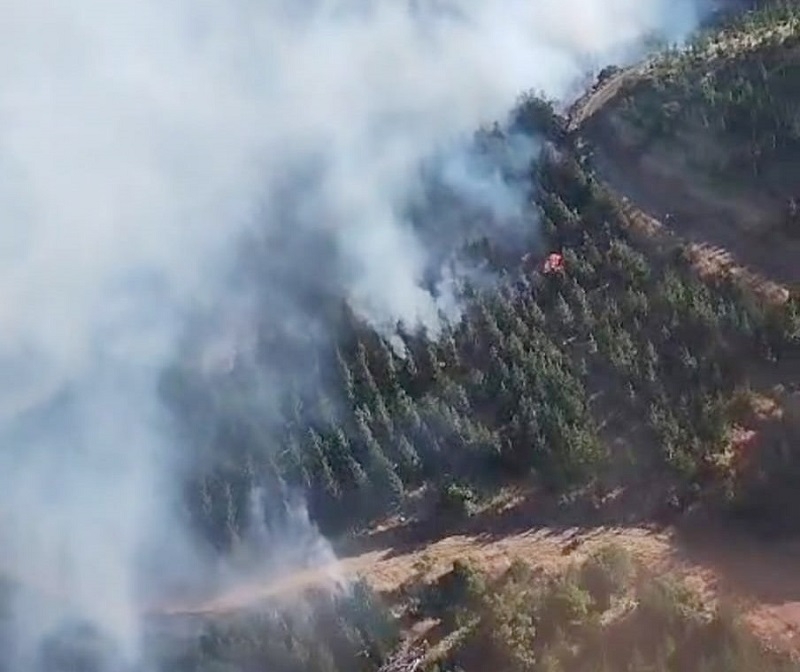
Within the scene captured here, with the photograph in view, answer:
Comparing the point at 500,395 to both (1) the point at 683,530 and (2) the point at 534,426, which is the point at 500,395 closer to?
(2) the point at 534,426

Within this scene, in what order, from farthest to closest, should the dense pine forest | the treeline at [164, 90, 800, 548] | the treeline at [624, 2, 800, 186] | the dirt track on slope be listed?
the treeline at [624, 2, 800, 186]
the treeline at [164, 90, 800, 548]
the dirt track on slope
the dense pine forest

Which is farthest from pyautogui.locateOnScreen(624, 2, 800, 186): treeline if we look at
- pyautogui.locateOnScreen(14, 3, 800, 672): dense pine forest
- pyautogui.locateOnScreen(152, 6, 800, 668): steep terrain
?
pyautogui.locateOnScreen(152, 6, 800, 668): steep terrain

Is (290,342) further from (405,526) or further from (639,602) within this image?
(639,602)

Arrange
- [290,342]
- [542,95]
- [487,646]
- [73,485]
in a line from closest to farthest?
[487,646]
[73,485]
[290,342]
[542,95]

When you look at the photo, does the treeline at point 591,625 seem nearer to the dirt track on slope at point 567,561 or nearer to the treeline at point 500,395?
the dirt track on slope at point 567,561

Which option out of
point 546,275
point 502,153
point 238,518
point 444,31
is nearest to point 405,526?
point 238,518

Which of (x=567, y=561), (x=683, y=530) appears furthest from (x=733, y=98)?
(x=567, y=561)

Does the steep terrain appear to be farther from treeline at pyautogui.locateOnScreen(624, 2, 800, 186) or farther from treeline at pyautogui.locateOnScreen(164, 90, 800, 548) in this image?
treeline at pyautogui.locateOnScreen(164, 90, 800, 548)

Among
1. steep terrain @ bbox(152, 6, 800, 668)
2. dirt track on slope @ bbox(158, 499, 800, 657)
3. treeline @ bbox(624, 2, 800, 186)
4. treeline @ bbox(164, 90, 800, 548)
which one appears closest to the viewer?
dirt track on slope @ bbox(158, 499, 800, 657)
